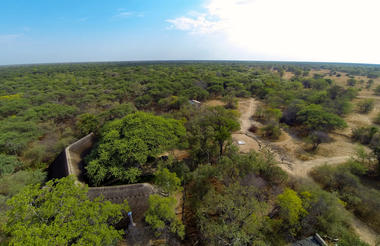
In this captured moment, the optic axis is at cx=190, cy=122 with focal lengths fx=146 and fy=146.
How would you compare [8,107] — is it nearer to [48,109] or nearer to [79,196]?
[48,109]

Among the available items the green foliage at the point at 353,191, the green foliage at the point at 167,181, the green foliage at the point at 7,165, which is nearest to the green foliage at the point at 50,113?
the green foliage at the point at 7,165

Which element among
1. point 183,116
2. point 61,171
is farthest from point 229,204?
point 183,116

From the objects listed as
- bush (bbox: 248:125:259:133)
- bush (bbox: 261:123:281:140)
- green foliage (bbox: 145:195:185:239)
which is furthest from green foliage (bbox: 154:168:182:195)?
bush (bbox: 248:125:259:133)

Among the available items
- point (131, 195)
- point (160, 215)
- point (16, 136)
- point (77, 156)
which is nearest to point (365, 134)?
point (160, 215)

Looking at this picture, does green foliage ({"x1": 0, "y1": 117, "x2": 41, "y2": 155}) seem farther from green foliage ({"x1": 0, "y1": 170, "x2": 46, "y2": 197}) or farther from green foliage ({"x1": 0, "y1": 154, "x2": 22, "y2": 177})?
green foliage ({"x1": 0, "y1": 170, "x2": 46, "y2": 197})

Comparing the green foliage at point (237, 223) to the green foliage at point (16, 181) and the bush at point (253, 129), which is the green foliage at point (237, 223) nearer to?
the green foliage at point (16, 181)
